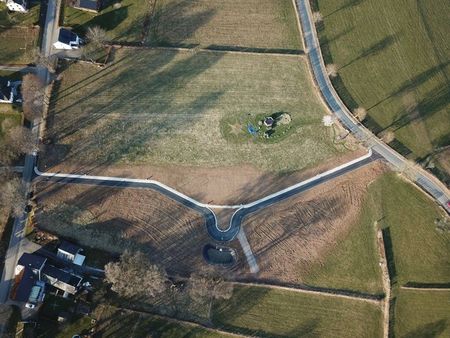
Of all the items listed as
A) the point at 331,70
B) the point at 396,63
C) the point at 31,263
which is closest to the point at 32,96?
the point at 31,263

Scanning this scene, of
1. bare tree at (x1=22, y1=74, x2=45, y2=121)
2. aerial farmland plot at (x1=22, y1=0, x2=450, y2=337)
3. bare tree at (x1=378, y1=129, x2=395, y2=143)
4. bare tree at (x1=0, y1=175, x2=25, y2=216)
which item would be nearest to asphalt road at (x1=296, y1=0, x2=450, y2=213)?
bare tree at (x1=378, y1=129, x2=395, y2=143)

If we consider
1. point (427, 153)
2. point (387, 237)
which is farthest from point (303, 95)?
point (387, 237)

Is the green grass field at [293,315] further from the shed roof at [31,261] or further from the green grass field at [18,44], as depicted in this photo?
the green grass field at [18,44]

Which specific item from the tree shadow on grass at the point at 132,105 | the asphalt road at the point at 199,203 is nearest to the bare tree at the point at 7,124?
the tree shadow on grass at the point at 132,105

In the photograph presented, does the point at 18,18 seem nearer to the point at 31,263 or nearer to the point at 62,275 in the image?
the point at 31,263

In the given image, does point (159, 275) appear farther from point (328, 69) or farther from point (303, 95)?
point (328, 69)

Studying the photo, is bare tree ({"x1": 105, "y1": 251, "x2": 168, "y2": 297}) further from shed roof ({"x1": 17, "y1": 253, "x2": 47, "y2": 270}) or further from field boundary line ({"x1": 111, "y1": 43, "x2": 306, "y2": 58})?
field boundary line ({"x1": 111, "y1": 43, "x2": 306, "y2": 58})
